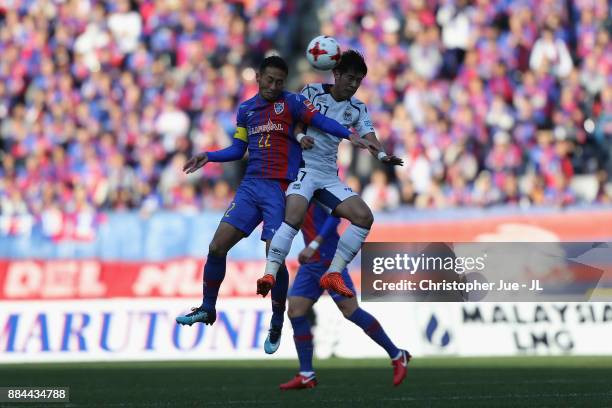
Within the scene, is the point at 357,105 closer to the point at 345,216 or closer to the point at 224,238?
the point at 345,216

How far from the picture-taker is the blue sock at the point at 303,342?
1268cm

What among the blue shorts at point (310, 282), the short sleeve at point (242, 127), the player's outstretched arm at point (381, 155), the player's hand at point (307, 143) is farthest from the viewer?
the blue shorts at point (310, 282)

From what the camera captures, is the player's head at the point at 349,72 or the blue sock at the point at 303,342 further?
the blue sock at the point at 303,342

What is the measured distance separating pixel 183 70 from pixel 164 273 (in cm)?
613

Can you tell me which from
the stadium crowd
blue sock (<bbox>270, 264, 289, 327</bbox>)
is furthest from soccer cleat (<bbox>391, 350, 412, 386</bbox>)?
the stadium crowd

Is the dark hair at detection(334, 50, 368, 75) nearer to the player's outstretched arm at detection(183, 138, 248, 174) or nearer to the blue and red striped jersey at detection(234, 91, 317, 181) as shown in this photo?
the blue and red striped jersey at detection(234, 91, 317, 181)

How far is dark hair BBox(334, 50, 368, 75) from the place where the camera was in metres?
12.0

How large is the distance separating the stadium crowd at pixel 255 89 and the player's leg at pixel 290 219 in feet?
23.8

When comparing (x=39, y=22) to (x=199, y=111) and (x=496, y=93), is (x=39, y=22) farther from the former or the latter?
(x=496, y=93)

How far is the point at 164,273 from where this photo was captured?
1858 centimetres

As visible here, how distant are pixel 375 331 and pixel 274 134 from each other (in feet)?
7.28

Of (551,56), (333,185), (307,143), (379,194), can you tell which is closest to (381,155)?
(307,143)

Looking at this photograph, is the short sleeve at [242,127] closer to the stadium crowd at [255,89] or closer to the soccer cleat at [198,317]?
the soccer cleat at [198,317]

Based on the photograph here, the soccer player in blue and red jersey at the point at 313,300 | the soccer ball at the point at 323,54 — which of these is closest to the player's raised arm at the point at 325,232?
the soccer player in blue and red jersey at the point at 313,300
